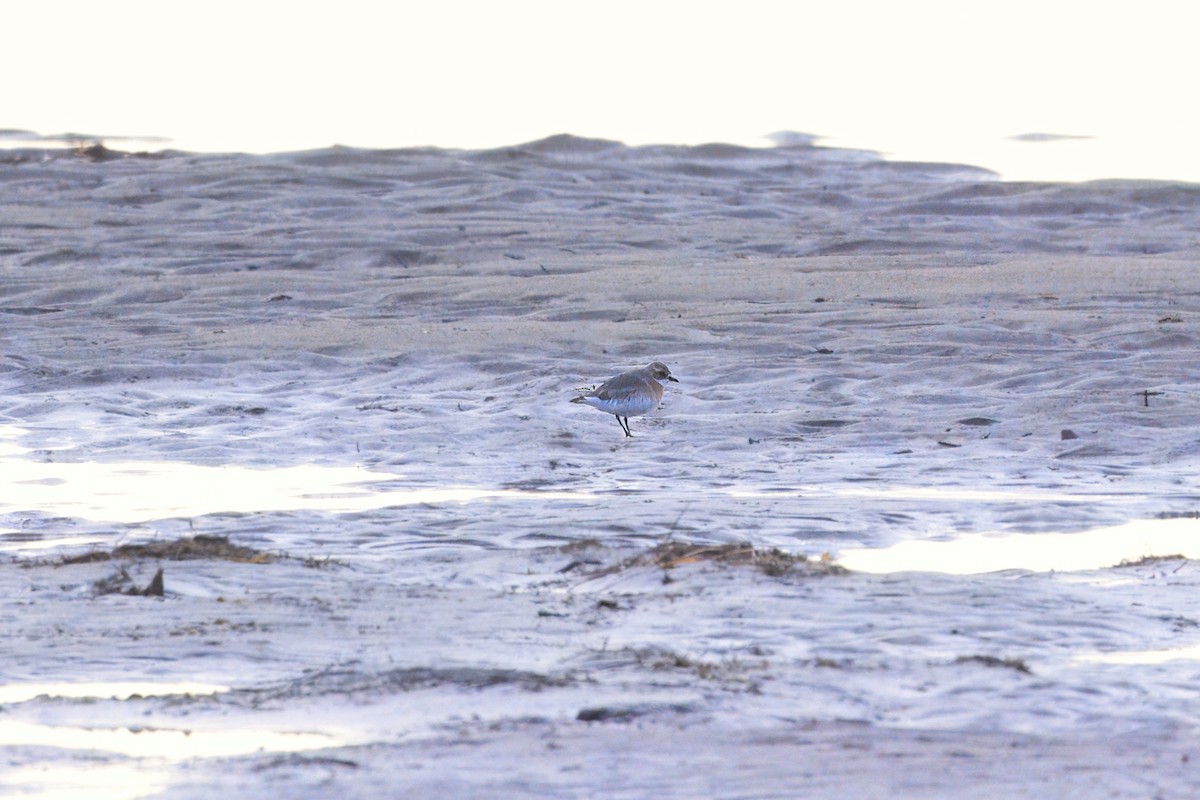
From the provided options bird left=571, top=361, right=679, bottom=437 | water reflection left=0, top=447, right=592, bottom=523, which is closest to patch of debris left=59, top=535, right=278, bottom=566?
water reflection left=0, top=447, right=592, bottom=523

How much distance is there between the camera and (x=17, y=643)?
5.14m

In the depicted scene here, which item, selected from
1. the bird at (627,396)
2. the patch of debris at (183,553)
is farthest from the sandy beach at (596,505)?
the bird at (627,396)

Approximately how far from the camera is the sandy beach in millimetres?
4320

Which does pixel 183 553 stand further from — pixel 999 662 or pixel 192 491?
pixel 999 662

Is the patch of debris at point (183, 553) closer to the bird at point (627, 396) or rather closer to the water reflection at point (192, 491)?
the water reflection at point (192, 491)

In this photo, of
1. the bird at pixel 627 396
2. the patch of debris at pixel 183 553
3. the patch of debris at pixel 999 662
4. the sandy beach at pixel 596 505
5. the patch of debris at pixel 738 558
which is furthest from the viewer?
the bird at pixel 627 396

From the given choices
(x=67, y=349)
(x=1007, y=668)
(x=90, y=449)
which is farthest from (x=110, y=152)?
(x=1007, y=668)

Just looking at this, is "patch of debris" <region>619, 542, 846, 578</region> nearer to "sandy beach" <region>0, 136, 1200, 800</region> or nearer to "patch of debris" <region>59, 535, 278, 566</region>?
"sandy beach" <region>0, 136, 1200, 800</region>

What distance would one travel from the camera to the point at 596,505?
7.35 m

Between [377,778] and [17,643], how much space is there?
159 centimetres

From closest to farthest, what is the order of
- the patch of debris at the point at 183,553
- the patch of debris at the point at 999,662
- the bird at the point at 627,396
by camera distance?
1. the patch of debris at the point at 999,662
2. the patch of debris at the point at 183,553
3. the bird at the point at 627,396

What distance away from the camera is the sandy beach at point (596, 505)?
432 cm

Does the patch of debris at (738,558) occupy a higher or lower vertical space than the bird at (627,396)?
lower

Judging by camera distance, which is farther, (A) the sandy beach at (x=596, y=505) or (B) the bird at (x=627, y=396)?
(B) the bird at (x=627, y=396)
